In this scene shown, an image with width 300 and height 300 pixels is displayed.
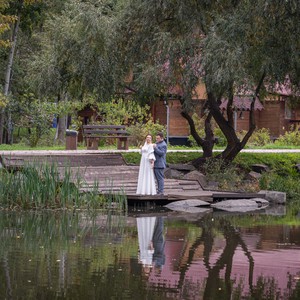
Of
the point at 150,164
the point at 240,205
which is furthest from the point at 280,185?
the point at 150,164

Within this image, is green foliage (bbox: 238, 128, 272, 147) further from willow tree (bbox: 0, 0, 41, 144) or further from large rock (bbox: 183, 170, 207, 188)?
large rock (bbox: 183, 170, 207, 188)

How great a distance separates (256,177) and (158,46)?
21.6 ft

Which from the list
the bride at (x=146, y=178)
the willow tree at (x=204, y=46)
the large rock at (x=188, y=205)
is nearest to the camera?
the large rock at (x=188, y=205)

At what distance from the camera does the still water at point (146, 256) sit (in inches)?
512

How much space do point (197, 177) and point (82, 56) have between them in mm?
5898

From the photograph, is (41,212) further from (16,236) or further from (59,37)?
(59,37)

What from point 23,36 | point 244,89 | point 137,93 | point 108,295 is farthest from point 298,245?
point 23,36

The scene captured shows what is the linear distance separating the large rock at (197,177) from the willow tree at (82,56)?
14.0ft

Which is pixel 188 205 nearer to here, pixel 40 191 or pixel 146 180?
pixel 146 180

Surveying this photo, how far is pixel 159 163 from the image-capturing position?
28203 mm

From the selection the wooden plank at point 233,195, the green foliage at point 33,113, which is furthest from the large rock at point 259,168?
the green foliage at point 33,113

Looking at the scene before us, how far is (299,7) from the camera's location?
27.3 m

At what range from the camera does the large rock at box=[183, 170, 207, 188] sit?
1261 inches

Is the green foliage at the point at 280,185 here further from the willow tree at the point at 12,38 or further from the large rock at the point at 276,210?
the willow tree at the point at 12,38
